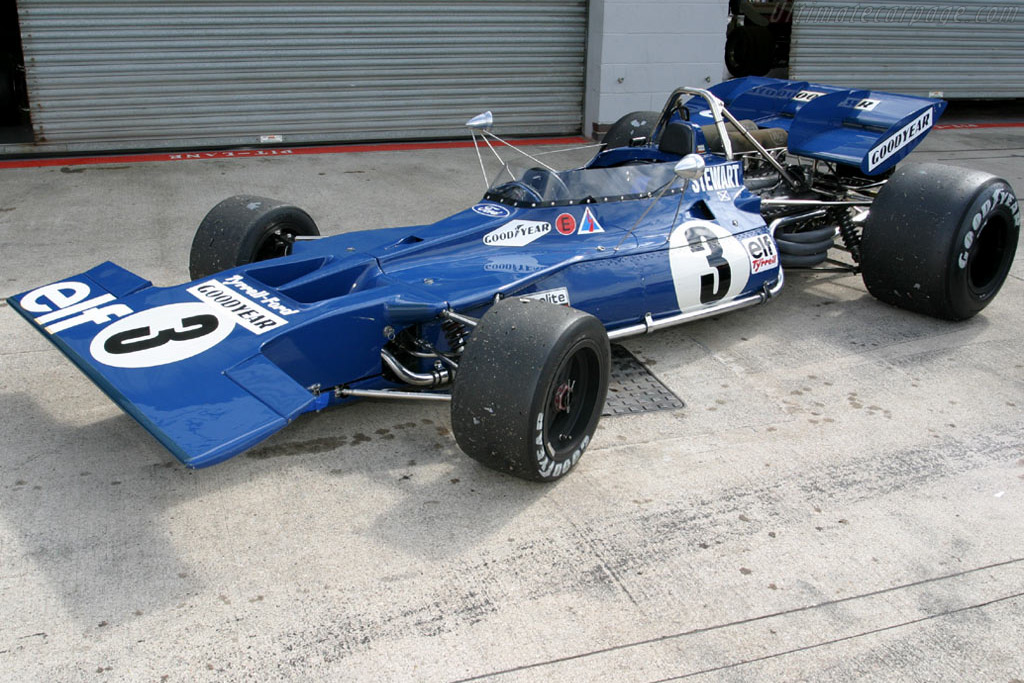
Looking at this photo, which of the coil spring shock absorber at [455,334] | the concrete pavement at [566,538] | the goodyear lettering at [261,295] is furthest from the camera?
the coil spring shock absorber at [455,334]

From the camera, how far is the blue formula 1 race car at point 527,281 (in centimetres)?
374

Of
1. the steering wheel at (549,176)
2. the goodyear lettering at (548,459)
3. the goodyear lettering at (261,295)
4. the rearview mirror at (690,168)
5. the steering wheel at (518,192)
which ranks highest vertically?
the rearview mirror at (690,168)

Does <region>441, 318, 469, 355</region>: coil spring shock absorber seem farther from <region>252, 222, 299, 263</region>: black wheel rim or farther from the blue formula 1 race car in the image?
<region>252, 222, 299, 263</region>: black wheel rim

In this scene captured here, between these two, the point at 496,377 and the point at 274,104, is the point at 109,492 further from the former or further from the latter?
the point at 274,104

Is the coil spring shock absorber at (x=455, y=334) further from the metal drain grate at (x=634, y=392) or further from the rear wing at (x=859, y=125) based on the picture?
the rear wing at (x=859, y=125)

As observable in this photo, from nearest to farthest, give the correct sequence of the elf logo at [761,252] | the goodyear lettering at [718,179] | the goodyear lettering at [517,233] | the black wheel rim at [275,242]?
the goodyear lettering at [517,233] → the black wheel rim at [275,242] → the elf logo at [761,252] → the goodyear lettering at [718,179]

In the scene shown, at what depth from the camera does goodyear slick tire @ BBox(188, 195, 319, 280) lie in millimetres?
5273

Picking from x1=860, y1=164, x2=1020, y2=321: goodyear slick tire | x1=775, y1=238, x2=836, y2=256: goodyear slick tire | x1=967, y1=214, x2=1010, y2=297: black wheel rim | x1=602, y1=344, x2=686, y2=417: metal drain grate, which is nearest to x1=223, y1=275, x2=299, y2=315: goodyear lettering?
x1=602, y1=344, x2=686, y2=417: metal drain grate

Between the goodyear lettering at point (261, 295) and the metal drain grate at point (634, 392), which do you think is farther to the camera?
the metal drain grate at point (634, 392)

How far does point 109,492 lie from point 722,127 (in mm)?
4303

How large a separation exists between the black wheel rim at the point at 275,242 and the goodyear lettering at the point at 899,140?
3.90 m

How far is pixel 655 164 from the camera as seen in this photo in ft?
18.9

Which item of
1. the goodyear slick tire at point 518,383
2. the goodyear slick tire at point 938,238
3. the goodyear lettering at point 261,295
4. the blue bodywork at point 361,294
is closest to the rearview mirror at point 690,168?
the blue bodywork at point 361,294

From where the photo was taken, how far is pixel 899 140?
6.61m
